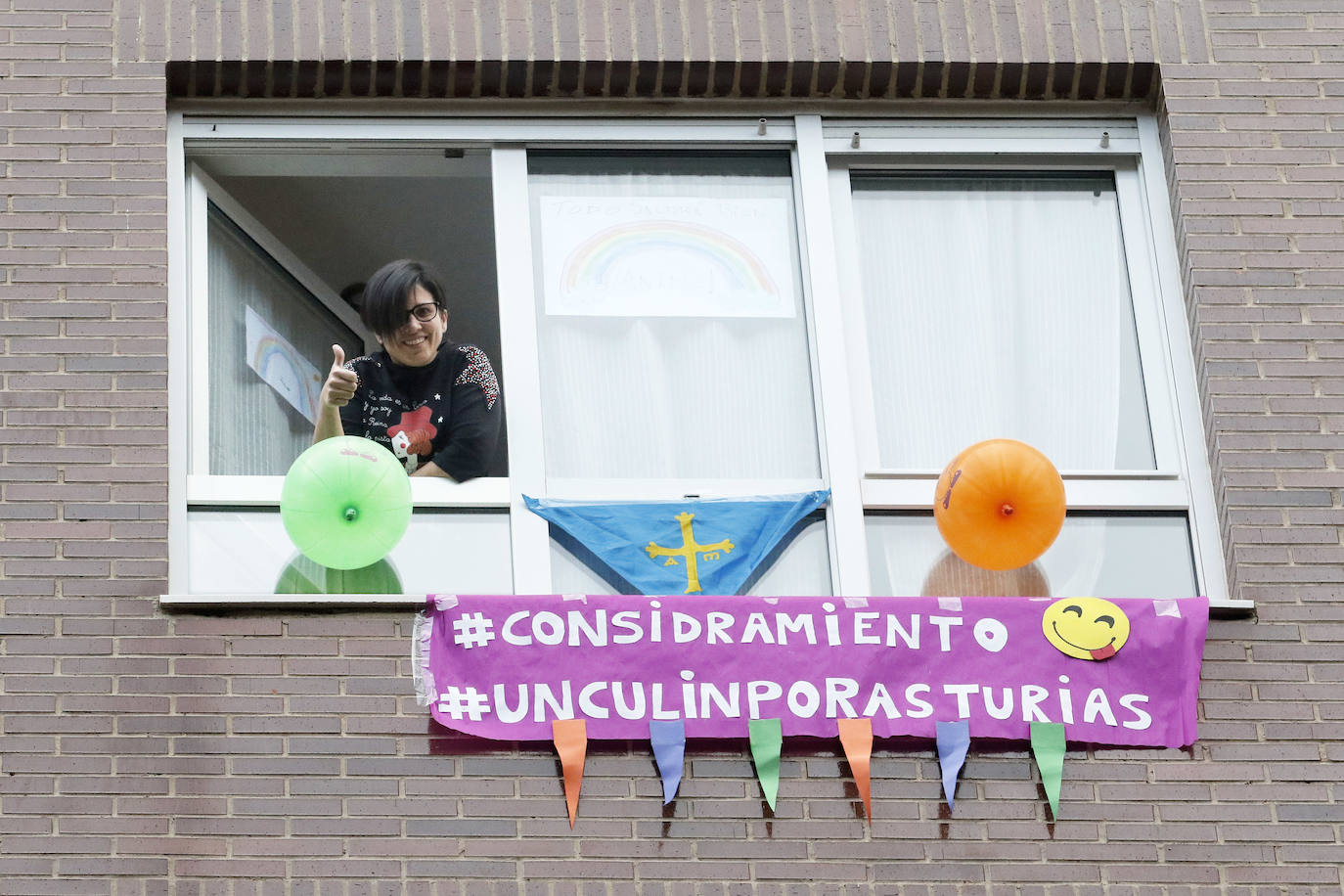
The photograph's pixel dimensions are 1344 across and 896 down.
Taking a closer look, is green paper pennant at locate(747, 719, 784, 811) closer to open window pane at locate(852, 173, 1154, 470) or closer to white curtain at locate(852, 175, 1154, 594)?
white curtain at locate(852, 175, 1154, 594)

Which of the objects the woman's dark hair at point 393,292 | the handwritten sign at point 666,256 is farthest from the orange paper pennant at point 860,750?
the woman's dark hair at point 393,292

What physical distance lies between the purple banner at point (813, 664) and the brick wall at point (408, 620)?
11 cm

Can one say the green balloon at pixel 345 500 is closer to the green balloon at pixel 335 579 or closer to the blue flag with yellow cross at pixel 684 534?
the green balloon at pixel 335 579

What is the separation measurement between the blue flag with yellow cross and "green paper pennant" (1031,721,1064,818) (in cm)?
110

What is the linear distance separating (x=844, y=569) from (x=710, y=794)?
3.24ft

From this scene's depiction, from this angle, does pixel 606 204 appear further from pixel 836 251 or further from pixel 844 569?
pixel 844 569

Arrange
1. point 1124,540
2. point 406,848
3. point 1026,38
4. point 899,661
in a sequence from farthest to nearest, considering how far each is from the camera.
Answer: point 1026,38 < point 1124,540 < point 899,661 < point 406,848

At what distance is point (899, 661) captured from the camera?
21.6ft

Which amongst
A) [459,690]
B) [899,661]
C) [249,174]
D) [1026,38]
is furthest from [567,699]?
[1026,38]

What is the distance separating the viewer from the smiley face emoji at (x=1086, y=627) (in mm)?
6652

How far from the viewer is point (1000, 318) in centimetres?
754

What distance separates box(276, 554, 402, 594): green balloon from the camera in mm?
6793

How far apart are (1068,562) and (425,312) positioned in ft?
7.94

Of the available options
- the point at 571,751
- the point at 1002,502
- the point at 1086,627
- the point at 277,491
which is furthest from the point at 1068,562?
the point at 277,491
